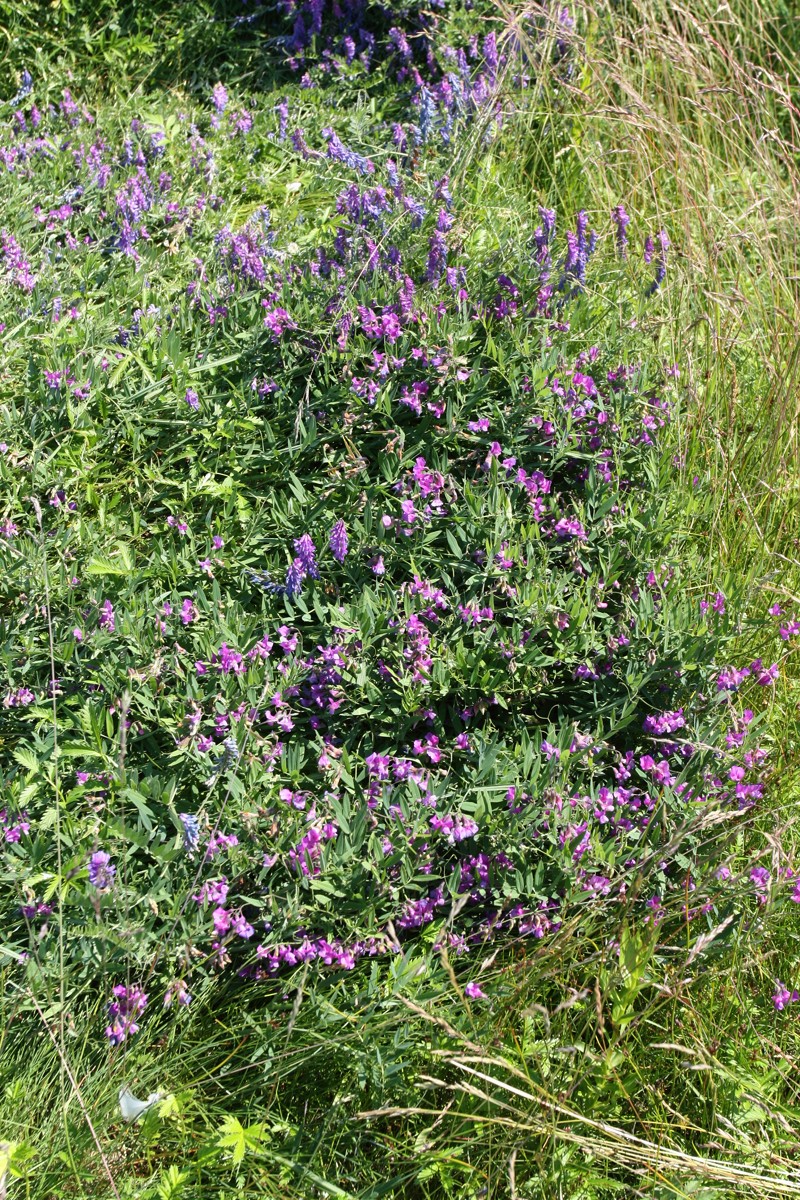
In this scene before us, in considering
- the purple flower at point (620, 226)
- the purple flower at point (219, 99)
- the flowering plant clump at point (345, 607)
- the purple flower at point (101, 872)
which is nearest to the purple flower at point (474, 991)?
the flowering plant clump at point (345, 607)

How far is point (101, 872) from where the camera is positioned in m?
2.03

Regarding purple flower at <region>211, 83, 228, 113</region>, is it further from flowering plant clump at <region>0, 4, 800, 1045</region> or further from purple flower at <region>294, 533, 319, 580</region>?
purple flower at <region>294, 533, 319, 580</region>

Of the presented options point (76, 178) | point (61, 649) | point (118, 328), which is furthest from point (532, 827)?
point (76, 178)

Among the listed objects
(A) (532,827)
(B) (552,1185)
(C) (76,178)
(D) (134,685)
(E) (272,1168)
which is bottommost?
(B) (552,1185)

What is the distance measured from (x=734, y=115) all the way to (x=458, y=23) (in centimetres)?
141

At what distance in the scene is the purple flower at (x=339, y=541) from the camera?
2.53 m

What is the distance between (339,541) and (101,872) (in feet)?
3.08

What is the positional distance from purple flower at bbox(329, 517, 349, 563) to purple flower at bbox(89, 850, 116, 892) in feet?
2.91

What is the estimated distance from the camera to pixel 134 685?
2.42 metres

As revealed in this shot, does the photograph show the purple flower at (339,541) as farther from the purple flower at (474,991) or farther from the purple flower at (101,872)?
the purple flower at (474,991)

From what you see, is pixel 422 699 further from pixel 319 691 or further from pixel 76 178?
pixel 76 178

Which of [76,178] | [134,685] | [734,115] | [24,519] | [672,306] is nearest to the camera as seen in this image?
[134,685]

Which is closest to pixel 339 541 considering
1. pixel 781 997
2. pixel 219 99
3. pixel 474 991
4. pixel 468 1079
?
pixel 474 991

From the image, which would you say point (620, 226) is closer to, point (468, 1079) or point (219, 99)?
point (219, 99)
